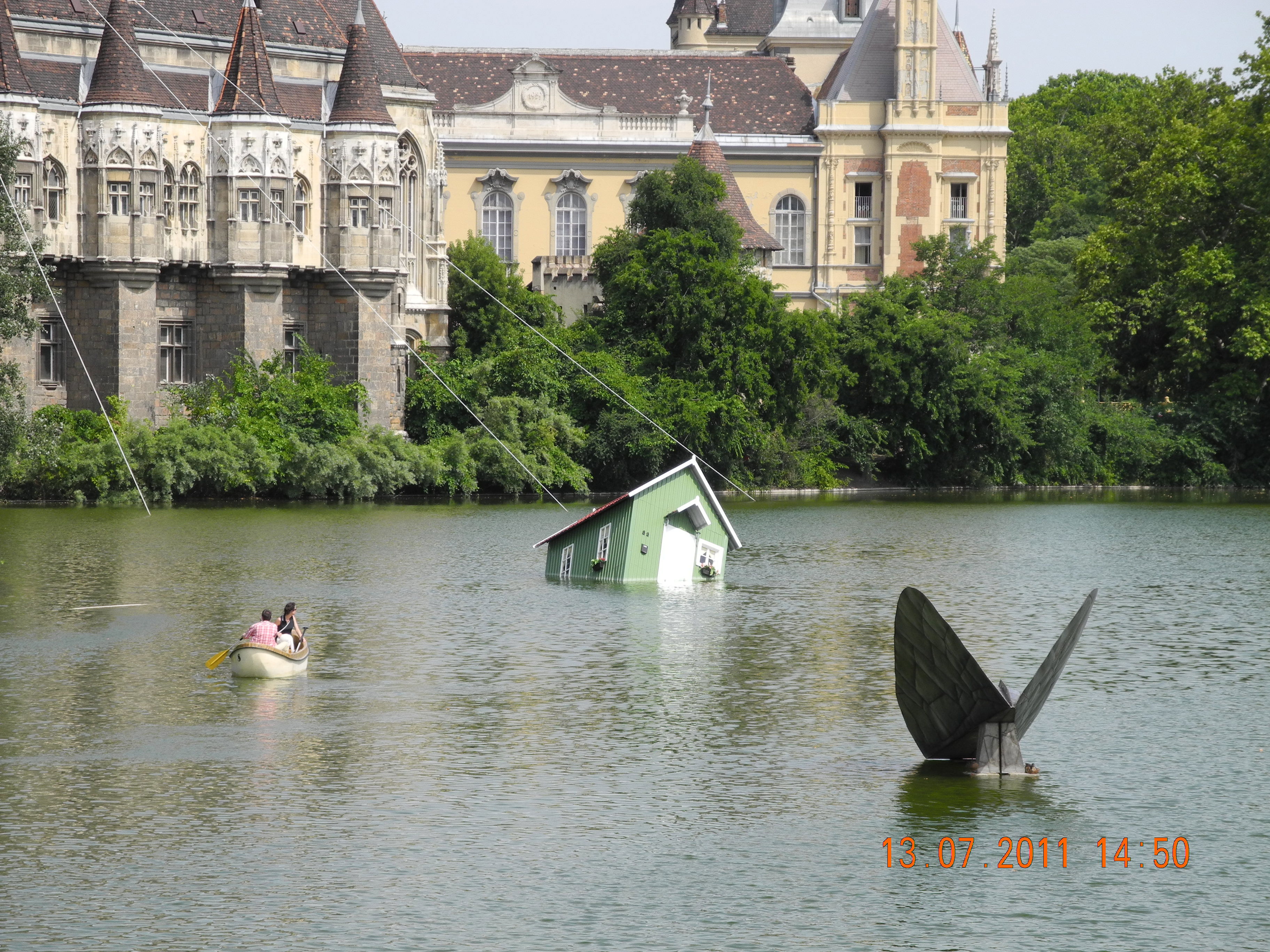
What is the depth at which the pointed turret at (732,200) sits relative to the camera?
8194cm

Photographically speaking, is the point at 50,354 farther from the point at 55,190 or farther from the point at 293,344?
the point at 293,344

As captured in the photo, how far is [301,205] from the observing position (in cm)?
6456

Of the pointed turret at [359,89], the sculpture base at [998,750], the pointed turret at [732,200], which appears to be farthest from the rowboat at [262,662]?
the pointed turret at [732,200]

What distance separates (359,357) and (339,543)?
20.8m

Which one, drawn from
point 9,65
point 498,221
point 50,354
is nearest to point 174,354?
A: point 50,354

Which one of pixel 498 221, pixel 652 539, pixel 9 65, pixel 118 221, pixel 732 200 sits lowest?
pixel 652 539

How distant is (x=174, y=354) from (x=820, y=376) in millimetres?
23205

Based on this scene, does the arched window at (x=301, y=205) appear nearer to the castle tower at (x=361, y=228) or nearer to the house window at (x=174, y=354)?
the castle tower at (x=361, y=228)

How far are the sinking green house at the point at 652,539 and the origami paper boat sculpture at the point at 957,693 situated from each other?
54.4 ft

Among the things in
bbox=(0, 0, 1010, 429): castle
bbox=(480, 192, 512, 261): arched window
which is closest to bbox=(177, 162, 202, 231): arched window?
bbox=(0, 0, 1010, 429): castle

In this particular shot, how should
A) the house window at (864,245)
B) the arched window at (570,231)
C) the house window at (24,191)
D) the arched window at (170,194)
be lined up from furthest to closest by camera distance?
the house window at (864,245), the arched window at (570,231), the arched window at (170,194), the house window at (24,191)

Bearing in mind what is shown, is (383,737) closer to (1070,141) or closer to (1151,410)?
(1151,410)

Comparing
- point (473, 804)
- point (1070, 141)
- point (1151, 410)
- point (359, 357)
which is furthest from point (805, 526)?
point (1070, 141)

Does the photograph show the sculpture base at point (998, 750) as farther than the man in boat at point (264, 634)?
No
